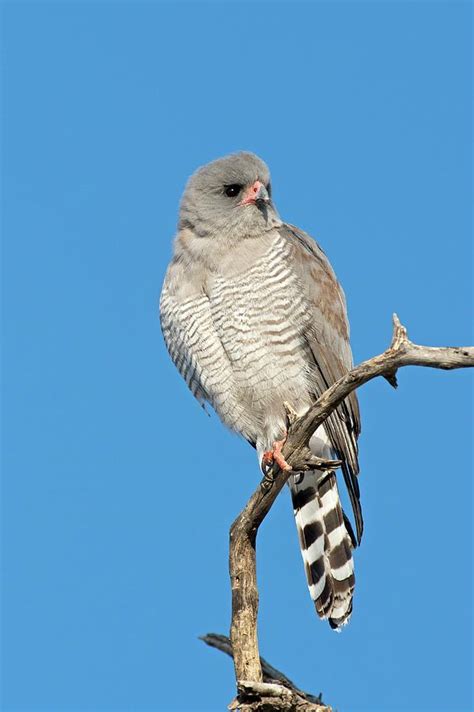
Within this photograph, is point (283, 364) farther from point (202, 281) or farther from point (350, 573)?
point (350, 573)

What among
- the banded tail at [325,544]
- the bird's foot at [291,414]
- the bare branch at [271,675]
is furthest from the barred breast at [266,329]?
the bare branch at [271,675]

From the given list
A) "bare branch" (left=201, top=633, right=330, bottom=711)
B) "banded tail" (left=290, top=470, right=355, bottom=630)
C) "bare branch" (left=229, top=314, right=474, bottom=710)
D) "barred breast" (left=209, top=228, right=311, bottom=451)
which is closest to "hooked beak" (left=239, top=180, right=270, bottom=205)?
"barred breast" (left=209, top=228, right=311, bottom=451)

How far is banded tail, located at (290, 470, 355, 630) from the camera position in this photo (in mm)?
6465

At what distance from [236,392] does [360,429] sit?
34.5 inches

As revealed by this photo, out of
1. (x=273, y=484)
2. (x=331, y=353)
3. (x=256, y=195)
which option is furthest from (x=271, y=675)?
(x=256, y=195)

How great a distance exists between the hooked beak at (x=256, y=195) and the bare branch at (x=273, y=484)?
6.69ft

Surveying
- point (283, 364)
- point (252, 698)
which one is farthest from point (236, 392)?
point (252, 698)

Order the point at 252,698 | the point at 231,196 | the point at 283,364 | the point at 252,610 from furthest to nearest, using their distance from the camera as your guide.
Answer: the point at 231,196 < the point at 283,364 < the point at 252,610 < the point at 252,698

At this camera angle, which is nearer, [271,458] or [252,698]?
[252,698]

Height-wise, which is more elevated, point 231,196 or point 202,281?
point 231,196

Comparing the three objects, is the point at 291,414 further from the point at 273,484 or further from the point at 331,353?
the point at 331,353

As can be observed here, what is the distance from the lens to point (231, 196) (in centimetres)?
698

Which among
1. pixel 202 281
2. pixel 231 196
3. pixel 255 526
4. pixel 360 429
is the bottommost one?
pixel 255 526

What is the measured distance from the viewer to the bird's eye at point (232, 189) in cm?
697
